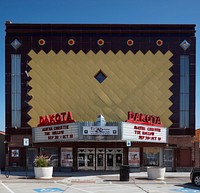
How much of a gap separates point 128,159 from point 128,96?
20.2 feet

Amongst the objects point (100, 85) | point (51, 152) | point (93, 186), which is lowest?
point (93, 186)

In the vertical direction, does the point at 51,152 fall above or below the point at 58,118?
below

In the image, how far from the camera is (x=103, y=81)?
113 feet

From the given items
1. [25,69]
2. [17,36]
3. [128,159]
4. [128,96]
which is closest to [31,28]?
[17,36]

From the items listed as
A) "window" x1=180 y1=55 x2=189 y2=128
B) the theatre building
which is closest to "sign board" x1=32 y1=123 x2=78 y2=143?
the theatre building

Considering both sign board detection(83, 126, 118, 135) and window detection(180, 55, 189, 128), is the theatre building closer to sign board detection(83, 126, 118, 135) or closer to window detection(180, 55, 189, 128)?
window detection(180, 55, 189, 128)

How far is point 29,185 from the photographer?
73.7 feet

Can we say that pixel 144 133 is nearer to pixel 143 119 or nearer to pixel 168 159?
pixel 143 119

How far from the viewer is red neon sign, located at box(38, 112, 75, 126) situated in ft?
98.5

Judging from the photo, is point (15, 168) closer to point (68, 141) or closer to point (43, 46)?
point (68, 141)

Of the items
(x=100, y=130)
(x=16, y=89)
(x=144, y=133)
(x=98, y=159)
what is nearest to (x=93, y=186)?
(x=100, y=130)

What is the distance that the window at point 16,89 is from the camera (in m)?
34.0

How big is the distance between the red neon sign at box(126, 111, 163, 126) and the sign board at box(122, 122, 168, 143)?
35 cm

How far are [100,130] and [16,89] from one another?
10404 mm
